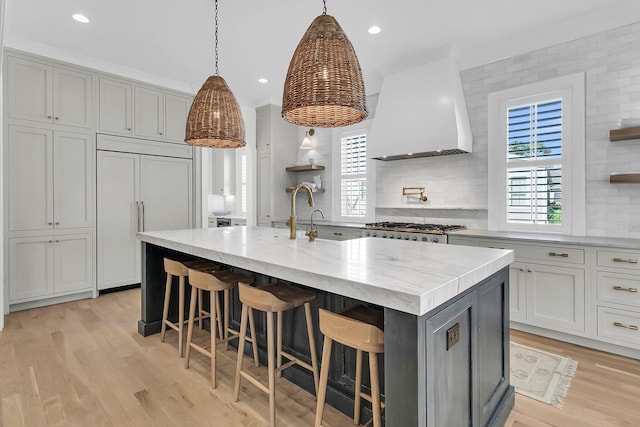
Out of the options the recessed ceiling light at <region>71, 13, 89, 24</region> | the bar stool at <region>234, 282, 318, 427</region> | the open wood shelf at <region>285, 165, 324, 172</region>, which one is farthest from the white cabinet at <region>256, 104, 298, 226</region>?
the bar stool at <region>234, 282, 318, 427</region>

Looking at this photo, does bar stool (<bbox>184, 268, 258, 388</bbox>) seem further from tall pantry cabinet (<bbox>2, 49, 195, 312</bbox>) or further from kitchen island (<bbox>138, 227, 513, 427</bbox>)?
tall pantry cabinet (<bbox>2, 49, 195, 312</bbox>)

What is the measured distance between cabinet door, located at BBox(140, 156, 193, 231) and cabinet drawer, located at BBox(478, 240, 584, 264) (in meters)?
3.98

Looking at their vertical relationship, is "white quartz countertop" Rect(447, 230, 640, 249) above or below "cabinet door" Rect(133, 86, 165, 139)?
below

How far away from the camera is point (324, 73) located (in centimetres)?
161

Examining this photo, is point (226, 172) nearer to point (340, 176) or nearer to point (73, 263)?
point (340, 176)

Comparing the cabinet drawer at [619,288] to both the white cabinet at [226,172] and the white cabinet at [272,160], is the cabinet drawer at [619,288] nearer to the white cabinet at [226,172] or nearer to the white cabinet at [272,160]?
the white cabinet at [272,160]

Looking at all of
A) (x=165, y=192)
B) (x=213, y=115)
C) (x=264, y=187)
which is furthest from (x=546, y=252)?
(x=165, y=192)

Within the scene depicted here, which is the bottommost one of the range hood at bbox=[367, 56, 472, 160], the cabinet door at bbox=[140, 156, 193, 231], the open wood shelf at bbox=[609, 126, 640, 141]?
the cabinet door at bbox=[140, 156, 193, 231]

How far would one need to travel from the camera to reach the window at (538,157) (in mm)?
3178

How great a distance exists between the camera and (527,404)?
6.55 ft

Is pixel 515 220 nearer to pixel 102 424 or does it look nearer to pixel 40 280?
pixel 102 424

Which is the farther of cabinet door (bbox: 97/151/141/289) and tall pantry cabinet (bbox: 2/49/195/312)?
cabinet door (bbox: 97/151/141/289)

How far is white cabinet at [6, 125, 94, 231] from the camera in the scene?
3473 mm

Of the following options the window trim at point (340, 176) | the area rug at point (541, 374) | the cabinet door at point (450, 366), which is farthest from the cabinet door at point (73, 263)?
the area rug at point (541, 374)
